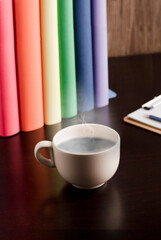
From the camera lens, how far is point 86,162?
2.14 feet

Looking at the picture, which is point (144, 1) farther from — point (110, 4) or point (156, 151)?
point (156, 151)

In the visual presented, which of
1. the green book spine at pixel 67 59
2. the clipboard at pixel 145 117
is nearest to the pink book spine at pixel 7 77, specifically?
the green book spine at pixel 67 59

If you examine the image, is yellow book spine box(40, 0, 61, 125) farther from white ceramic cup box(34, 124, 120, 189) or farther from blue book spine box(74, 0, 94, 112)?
white ceramic cup box(34, 124, 120, 189)

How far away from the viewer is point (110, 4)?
4.47 feet

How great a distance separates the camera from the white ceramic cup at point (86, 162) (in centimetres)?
65

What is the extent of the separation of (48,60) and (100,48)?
5.3 inches

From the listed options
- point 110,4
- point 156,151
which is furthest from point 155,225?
point 110,4

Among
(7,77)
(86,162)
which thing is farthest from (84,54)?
(86,162)

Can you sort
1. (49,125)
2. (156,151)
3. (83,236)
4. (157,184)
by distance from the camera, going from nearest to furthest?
1. (83,236)
2. (157,184)
3. (156,151)
4. (49,125)

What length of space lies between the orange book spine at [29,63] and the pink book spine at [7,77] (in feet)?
0.04

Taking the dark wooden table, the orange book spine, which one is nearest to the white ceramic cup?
the dark wooden table

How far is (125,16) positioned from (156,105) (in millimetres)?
507

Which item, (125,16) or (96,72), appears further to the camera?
(125,16)

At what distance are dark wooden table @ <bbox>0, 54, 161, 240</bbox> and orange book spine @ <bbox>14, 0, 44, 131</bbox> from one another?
0.13 ft
